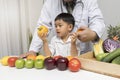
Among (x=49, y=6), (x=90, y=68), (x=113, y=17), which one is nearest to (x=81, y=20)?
(x=49, y=6)

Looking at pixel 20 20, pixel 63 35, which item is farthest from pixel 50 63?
pixel 20 20

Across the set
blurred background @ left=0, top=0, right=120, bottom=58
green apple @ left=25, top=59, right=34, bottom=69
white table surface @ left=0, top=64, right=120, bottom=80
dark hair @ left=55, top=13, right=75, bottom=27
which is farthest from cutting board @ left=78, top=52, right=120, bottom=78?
blurred background @ left=0, top=0, right=120, bottom=58

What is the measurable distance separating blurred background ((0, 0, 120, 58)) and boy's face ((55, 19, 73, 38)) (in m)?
1.04

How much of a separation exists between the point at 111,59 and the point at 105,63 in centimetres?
6

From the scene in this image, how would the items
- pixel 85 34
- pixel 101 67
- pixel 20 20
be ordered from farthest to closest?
pixel 20 20 < pixel 85 34 < pixel 101 67

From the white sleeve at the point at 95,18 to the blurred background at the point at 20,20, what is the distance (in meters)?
1.14

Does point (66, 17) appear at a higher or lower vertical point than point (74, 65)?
higher

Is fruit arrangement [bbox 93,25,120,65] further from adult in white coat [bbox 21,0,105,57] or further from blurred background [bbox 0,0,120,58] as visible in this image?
blurred background [bbox 0,0,120,58]

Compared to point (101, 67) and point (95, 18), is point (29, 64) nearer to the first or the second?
point (101, 67)

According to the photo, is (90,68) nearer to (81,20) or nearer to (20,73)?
(20,73)

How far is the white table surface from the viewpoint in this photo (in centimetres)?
106

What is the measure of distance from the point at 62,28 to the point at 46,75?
0.68m

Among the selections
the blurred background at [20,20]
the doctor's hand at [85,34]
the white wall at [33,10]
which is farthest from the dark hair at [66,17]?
the white wall at [33,10]

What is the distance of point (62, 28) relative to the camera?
1706mm
